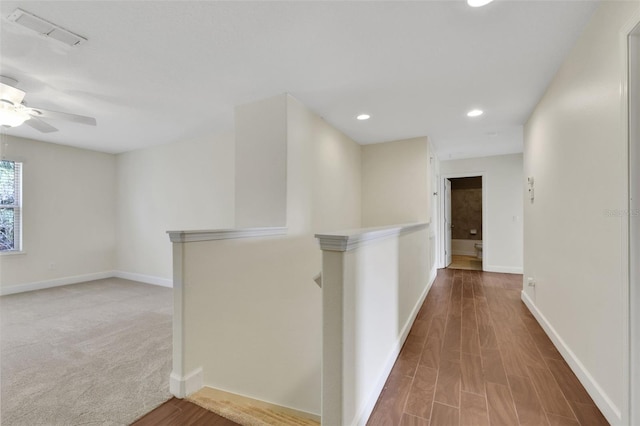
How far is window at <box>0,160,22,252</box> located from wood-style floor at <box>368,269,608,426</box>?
6058 mm

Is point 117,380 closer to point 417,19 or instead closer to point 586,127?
point 417,19

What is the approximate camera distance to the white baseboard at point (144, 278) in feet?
16.2

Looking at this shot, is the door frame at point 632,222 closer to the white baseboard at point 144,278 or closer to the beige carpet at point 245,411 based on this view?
the beige carpet at point 245,411

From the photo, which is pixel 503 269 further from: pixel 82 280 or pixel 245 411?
pixel 82 280

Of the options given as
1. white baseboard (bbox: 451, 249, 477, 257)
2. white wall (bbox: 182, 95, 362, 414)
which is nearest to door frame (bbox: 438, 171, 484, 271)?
white baseboard (bbox: 451, 249, 477, 257)

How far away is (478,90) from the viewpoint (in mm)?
2709

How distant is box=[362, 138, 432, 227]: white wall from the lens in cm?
436

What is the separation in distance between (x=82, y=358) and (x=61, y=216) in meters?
3.79

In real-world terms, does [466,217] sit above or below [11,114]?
below

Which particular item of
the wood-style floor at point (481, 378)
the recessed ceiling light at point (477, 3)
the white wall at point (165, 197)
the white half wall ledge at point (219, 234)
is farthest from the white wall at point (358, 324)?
the white wall at point (165, 197)

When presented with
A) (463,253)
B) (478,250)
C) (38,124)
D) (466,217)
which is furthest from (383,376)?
(466,217)

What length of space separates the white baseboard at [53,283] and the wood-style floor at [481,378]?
19.5 ft

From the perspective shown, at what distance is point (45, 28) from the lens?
182 centimetres

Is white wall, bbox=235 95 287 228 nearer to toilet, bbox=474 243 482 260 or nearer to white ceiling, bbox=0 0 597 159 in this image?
white ceiling, bbox=0 0 597 159
